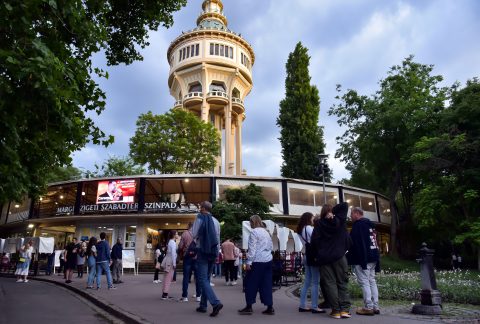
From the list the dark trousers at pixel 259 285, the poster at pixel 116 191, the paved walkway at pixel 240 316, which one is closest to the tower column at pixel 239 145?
the poster at pixel 116 191

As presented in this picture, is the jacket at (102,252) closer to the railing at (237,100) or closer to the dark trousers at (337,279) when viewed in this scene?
the dark trousers at (337,279)

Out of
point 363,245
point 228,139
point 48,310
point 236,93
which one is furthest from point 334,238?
point 236,93

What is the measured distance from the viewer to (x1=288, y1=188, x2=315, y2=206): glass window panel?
30500 millimetres

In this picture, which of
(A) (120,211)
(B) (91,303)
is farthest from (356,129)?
(B) (91,303)

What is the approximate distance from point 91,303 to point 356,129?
89.9 ft

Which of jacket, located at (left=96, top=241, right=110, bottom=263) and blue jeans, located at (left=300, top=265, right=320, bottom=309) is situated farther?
jacket, located at (left=96, top=241, right=110, bottom=263)

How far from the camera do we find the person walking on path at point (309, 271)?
6.70 metres

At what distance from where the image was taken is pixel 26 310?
767 cm

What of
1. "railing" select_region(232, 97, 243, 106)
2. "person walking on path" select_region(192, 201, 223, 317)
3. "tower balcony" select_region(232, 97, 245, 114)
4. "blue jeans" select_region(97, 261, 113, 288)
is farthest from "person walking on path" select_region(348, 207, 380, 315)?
"railing" select_region(232, 97, 243, 106)

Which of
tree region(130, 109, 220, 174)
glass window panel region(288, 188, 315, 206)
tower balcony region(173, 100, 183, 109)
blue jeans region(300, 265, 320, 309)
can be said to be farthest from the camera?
tower balcony region(173, 100, 183, 109)

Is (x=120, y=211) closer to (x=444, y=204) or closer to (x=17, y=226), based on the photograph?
(x=17, y=226)

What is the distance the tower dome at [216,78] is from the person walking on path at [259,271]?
37.1 m

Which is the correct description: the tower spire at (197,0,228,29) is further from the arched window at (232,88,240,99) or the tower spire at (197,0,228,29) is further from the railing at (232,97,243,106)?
the railing at (232,97,243,106)

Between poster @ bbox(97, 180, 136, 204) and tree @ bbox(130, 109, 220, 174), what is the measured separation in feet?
18.3
